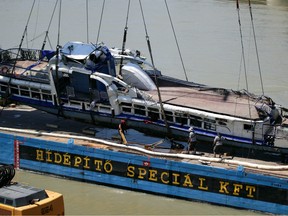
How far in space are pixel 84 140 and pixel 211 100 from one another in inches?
135

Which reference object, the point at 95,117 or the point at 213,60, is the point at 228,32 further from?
the point at 95,117

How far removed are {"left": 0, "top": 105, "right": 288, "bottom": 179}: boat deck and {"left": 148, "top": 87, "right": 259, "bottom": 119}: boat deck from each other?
1.07 m

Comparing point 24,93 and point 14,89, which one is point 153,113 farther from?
point 14,89

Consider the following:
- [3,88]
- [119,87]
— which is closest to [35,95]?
[3,88]

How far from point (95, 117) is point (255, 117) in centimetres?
441

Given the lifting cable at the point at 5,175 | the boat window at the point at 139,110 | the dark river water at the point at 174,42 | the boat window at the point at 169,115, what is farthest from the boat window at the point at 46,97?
the lifting cable at the point at 5,175

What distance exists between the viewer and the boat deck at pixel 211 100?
48.8 feet

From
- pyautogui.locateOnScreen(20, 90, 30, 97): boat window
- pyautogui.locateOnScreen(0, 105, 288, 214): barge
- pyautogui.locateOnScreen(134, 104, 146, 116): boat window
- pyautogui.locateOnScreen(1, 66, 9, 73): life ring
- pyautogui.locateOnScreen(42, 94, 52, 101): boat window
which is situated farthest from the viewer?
pyautogui.locateOnScreen(1, 66, 9, 73): life ring

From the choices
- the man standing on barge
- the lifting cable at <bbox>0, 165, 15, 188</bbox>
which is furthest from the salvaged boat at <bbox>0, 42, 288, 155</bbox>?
the lifting cable at <bbox>0, 165, 15, 188</bbox>

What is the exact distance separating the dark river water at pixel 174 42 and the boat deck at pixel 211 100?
2.49 metres

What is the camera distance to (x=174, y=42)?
37.7 metres

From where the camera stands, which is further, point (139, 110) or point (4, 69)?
point (4, 69)

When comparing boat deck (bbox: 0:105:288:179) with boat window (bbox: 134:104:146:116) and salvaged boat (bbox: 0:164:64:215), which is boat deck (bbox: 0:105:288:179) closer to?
boat window (bbox: 134:104:146:116)

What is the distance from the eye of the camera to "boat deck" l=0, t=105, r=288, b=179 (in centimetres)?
1376
